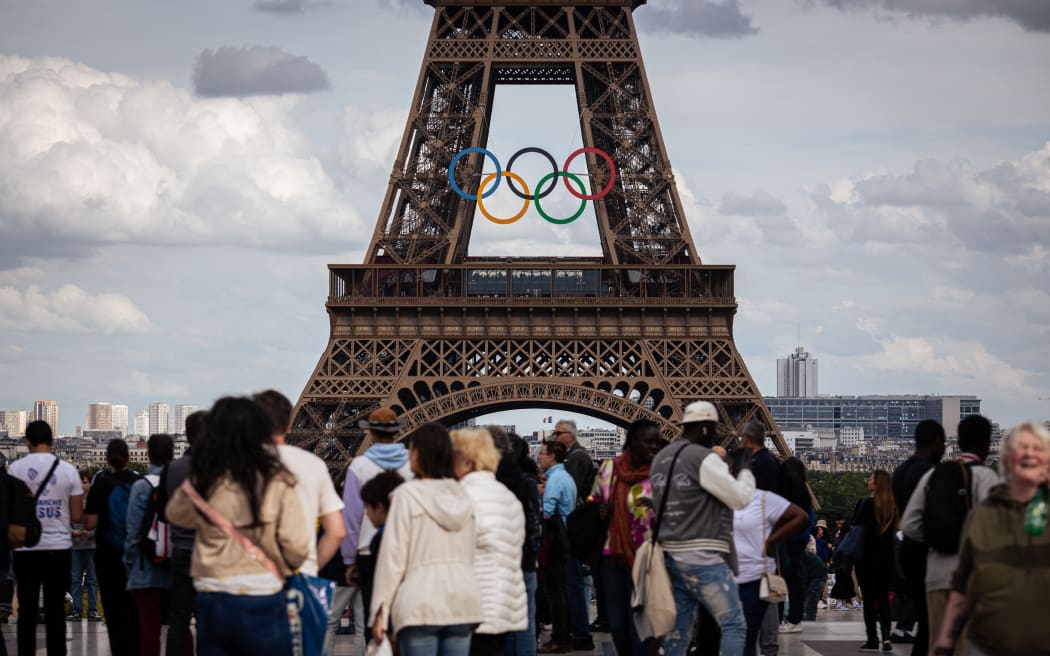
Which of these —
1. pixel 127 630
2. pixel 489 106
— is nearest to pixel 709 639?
pixel 127 630

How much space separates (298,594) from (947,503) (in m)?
4.40

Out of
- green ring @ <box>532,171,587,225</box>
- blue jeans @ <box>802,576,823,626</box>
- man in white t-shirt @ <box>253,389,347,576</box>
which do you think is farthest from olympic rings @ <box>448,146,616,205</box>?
man in white t-shirt @ <box>253,389,347,576</box>

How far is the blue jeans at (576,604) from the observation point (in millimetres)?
17562

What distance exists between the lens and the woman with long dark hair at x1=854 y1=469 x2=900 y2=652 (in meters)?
17.3

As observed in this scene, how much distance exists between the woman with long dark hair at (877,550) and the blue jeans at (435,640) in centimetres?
833

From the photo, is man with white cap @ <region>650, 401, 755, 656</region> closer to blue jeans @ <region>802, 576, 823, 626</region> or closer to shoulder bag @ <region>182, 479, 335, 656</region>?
shoulder bag @ <region>182, 479, 335, 656</region>

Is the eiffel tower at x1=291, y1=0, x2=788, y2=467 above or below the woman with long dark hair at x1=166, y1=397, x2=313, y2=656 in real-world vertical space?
above

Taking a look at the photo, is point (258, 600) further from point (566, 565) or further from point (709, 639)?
point (566, 565)

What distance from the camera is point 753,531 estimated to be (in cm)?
1416

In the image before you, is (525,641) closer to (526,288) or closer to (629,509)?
(629,509)

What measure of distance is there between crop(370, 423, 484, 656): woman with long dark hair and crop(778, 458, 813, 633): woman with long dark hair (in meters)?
5.82

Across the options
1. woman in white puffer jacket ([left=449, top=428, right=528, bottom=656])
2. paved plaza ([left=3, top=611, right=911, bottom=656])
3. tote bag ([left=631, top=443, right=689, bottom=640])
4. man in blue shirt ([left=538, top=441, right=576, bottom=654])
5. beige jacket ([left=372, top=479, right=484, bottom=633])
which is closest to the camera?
beige jacket ([left=372, top=479, right=484, bottom=633])

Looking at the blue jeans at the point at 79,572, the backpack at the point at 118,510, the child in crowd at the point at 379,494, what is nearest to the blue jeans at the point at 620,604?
the child in crowd at the point at 379,494

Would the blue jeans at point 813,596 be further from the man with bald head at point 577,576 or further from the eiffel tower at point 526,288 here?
the eiffel tower at point 526,288
